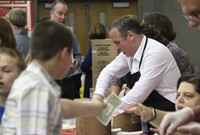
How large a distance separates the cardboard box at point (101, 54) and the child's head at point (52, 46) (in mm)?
3428

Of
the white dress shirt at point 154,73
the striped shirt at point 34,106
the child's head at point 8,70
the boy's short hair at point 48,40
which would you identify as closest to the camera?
the striped shirt at point 34,106

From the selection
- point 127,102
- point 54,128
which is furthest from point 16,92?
point 127,102

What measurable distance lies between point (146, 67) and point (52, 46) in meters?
1.32

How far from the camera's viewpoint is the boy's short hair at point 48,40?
1.91 m

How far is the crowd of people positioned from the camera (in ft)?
5.84

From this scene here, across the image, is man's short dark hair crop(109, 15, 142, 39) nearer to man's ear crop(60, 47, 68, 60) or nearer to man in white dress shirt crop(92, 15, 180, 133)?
man in white dress shirt crop(92, 15, 180, 133)

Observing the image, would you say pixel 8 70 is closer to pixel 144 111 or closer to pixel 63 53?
pixel 63 53

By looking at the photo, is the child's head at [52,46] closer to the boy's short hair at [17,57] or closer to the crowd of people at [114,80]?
the crowd of people at [114,80]

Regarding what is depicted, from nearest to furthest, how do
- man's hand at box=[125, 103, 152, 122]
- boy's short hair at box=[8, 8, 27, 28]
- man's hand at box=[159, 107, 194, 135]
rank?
man's hand at box=[159, 107, 194, 135] < man's hand at box=[125, 103, 152, 122] < boy's short hair at box=[8, 8, 27, 28]

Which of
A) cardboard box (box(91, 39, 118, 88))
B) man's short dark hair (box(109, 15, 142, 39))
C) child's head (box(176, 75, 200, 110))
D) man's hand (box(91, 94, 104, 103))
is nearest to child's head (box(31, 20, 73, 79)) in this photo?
child's head (box(176, 75, 200, 110))

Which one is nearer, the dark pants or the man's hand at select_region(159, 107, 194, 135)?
the man's hand at select_region(159, 107, 194, 135)

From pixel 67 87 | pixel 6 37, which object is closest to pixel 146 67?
pixel 6 37

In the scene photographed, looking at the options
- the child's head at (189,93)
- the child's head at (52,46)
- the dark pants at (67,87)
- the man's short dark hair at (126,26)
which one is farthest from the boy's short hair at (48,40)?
the dark pants at (67,87)

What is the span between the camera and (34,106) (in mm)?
1783
